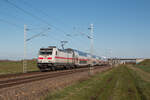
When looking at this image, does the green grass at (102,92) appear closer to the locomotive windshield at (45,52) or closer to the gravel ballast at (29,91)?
the gravel ballast at (29,91)

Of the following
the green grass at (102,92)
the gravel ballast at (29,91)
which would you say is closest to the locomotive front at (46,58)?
the green grass at (102,92)

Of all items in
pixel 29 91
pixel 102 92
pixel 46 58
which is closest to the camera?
pixel 29 91

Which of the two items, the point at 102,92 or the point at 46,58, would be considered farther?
the point at 46,58

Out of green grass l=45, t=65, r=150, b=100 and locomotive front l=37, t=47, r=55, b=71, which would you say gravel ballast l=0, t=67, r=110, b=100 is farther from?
locomotive front l=37, t=47, r=55, b=71

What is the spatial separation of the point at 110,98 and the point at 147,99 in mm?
2265

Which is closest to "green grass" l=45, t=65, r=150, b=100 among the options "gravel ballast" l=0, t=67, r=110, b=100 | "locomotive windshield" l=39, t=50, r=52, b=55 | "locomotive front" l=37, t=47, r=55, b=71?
"gravel ballast" l=0, t=67, r=110, b=100

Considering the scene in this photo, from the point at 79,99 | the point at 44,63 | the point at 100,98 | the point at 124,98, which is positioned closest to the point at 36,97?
the point at 79,99

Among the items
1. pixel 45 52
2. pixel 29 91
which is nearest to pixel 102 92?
pixel 29 91

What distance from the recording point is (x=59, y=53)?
3603 centimetres

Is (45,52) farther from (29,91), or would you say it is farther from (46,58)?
(29,91)

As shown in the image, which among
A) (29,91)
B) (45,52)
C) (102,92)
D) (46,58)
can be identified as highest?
(45,52)

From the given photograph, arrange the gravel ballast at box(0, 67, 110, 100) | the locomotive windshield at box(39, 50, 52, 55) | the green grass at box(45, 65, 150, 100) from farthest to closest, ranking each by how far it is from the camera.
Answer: the locomotive windshield at box(39, 50, 52, 55) → the green grass at box(45, 65, 150, 100) → the gravel ballast at box(0, 67, 110, 100)

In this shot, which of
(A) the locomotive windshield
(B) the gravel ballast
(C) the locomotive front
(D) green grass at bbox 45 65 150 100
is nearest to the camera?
(B) the gravel ballast

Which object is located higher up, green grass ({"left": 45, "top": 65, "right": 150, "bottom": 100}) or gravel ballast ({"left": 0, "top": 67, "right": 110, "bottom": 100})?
gravel ballast ({"left": 0, "top": 67, "right": 110, "bottom": 100})
